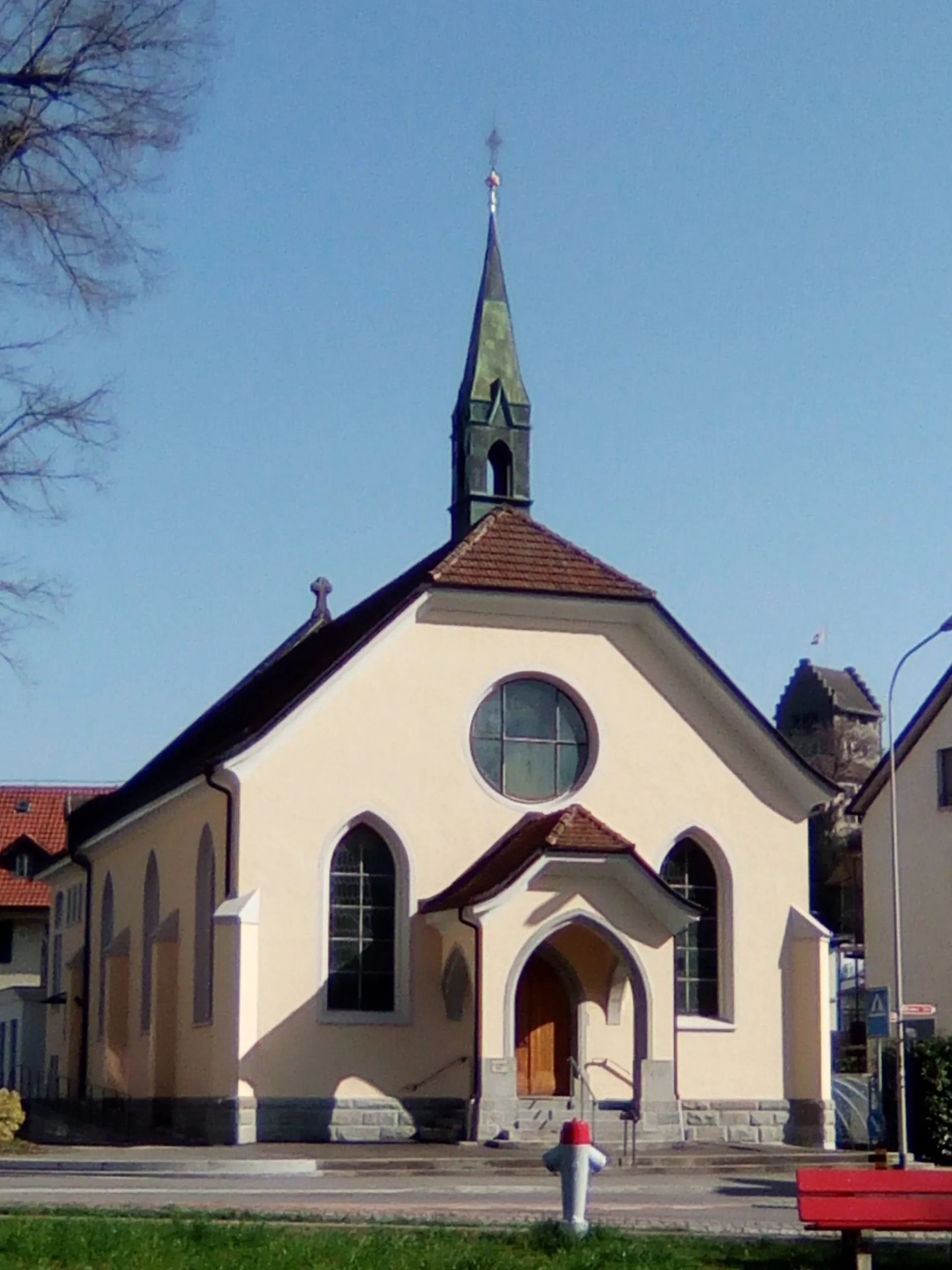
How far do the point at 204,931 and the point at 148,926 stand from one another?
4.09 meters

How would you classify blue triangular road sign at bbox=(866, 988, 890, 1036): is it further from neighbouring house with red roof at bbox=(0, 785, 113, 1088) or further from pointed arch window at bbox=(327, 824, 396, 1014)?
neighbouring house with red roof at bbox=(0, 785, 113, 1088)

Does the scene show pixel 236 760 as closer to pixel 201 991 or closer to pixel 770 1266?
pixel 201 991

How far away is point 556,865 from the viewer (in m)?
27.8

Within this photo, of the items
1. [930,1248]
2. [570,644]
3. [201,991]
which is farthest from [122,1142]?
[930,1248]

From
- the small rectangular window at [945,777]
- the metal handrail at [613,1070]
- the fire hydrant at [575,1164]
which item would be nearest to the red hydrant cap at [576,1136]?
the fire hydrant at [575,1164]

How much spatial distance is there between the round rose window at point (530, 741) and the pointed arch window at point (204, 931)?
169 inches

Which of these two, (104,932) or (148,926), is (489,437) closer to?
(148,926)

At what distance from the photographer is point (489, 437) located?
32.8m

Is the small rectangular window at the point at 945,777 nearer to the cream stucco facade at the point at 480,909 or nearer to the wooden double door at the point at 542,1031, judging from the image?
the cream stucco facade at the point at 480,909

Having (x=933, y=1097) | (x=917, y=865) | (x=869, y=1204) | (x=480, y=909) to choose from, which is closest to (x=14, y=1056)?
(x=917, y=865)

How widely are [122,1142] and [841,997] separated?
38.1 metres

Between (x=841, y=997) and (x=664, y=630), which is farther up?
(x=664, y=630)

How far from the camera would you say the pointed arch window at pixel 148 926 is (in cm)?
3341

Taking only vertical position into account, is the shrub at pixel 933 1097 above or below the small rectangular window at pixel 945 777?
below
